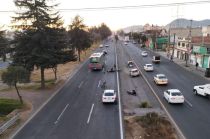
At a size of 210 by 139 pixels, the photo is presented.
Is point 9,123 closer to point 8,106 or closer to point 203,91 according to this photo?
point 8,106

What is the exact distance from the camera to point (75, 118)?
29484mm

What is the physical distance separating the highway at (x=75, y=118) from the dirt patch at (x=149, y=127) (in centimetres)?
120

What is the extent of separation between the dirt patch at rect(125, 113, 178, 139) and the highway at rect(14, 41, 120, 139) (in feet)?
3.94

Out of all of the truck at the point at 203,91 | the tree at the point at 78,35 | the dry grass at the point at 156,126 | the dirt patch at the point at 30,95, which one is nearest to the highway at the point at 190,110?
the truck at the point at 203,91

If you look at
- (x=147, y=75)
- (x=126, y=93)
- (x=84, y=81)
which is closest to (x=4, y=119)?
(x=126, y=93)

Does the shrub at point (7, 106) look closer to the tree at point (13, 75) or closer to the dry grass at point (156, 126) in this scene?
the tree at point (13, 75)

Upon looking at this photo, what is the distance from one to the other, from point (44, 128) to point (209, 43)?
152 feet

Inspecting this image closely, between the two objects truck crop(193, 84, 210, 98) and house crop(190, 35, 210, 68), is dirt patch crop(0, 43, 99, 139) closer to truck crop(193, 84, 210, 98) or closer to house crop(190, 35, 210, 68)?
truck crop(193, 84, 210, 98)

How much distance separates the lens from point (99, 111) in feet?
104

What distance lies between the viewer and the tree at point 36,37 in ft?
137

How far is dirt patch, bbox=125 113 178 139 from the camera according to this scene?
23406mm

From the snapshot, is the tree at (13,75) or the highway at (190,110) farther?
the tree at (13,75)

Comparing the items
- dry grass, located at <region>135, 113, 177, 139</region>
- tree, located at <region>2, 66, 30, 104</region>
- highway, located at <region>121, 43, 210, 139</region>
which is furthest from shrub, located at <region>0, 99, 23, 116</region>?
highway, located at <region>121, 43, 210, 139</region>

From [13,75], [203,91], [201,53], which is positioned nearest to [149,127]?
Result: [203,91]
